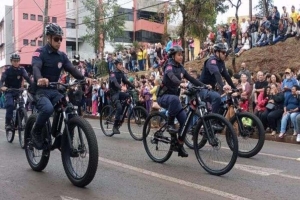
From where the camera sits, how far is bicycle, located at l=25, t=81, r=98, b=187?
5727 mm

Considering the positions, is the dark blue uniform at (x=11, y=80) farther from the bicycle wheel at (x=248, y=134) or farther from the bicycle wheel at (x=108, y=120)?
the bicycle wheel at (x=248, y=134)

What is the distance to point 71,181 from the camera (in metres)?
6.15

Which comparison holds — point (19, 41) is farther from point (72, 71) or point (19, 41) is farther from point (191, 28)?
point (72, 71)

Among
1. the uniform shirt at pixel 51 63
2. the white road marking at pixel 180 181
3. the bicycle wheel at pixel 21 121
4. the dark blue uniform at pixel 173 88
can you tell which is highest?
the uniform shirt at pixel 51 63

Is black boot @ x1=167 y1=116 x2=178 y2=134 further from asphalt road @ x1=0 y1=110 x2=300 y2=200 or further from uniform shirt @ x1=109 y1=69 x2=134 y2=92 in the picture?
uniform shirt @ x1=109 y1=69 x2=134 y2=92

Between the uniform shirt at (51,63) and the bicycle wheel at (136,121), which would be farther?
the bicycle wheel at (136,121)

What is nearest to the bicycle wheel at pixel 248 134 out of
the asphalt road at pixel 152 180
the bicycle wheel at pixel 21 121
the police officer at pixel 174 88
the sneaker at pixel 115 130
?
the asphalt road at pixel 152 180

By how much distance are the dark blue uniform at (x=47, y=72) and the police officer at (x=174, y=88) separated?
168 cm

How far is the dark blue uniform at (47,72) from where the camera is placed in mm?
6516

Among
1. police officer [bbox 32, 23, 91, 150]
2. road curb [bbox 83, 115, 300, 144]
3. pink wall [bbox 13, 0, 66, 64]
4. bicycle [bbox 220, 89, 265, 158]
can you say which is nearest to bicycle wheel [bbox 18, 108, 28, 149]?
police officer [bbox 32, 23, 91, 150]

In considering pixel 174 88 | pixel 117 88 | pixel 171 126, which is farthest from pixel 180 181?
pixel 117 88

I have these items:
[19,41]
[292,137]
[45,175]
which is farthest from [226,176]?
[19,41]

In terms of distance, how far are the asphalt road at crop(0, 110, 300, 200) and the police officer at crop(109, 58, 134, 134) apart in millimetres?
2893

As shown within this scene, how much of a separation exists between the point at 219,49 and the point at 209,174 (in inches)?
111
